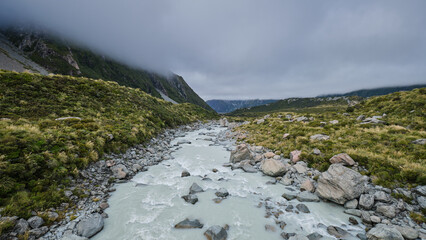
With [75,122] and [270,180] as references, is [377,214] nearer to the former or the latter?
[270,180]

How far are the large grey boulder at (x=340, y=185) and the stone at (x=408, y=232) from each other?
2241 mm

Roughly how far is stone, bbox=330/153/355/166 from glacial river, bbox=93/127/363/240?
163 inches

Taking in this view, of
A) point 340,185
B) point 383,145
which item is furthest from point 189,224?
point 383,145

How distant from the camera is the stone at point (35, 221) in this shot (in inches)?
259

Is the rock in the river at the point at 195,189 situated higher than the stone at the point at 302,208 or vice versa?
the rock in the river at the point at 195,189

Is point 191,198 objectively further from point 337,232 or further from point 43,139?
point 43,139

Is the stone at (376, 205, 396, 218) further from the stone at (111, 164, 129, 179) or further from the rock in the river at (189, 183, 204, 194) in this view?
the stone at (111, 164, 129, 179)

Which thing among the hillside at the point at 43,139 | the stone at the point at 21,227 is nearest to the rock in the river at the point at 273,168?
the hillside at the point at 43,139

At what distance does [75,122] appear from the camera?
16469 millimetres

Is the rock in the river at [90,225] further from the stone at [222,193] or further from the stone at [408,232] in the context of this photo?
the stone at [408,232]

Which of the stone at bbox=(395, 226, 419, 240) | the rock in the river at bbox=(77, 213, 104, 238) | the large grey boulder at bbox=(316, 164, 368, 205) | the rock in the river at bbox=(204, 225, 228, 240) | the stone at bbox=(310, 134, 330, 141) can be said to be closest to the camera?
the stone at bbox=(395, 226, 419, 240)

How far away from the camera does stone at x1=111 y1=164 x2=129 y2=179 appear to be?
12.0 metres

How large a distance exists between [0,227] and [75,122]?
13.2 metres

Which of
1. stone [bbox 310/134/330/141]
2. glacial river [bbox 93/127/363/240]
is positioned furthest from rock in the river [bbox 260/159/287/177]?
stone [bbox 310/134/330/141]
